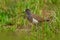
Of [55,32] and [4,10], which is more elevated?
[4,10]

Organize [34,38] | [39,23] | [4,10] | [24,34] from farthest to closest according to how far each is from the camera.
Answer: [4,10]
[39,23]
[24,34]
[34,38]

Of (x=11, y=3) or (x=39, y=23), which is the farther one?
(x=11, y=3)

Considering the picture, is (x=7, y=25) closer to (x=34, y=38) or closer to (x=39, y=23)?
(x=39, y=23)

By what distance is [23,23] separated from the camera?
10945 millimetres

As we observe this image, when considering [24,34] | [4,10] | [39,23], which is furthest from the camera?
[4,10]

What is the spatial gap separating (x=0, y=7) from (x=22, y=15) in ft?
2.81

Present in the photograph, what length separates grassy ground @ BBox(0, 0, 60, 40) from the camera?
9852mm

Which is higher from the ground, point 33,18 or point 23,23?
point 33,18

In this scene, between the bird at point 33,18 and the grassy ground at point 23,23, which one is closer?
the grassy ground at point 23,23

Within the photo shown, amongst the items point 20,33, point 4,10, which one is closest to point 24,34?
point 20,33

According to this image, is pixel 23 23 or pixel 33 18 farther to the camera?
pixel 33 18

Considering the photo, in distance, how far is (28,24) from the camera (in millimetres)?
10953

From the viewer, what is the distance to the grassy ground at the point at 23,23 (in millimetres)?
9852

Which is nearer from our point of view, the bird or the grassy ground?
the grassy ground
